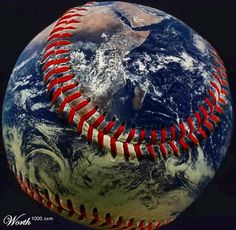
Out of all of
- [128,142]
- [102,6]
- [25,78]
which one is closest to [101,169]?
[128,142]

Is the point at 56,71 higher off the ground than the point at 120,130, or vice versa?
the point at 56,71

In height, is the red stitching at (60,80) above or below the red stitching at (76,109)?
above

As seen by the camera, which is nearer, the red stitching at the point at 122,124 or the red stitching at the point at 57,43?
the red stitching at the point at 122,124

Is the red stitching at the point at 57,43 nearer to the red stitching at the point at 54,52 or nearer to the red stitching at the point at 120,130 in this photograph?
the red stitching at the point at 54,52

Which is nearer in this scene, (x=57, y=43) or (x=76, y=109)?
(x=76, y=109)

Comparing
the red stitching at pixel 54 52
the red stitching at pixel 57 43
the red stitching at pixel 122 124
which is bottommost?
the red stitching at pixel 122 124

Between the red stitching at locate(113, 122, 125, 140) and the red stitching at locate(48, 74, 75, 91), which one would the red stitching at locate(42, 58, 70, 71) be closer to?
the red stitching at locate(48, 74, 75, 91)

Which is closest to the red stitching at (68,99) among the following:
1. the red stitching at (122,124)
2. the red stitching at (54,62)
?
the red stitching at (122,124)

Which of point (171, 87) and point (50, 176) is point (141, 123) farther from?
point (50, 176)

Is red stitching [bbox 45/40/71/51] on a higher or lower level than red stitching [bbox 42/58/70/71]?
higher

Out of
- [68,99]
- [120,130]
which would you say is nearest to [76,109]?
[68,99]

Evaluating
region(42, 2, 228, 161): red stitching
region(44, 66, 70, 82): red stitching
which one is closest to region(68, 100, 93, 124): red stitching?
region(42, 2, 228, 161): red stitching

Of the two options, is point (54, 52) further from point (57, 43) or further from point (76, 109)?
point (76, 109)

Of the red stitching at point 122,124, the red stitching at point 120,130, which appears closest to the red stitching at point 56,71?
the red stitching at point 122,124
